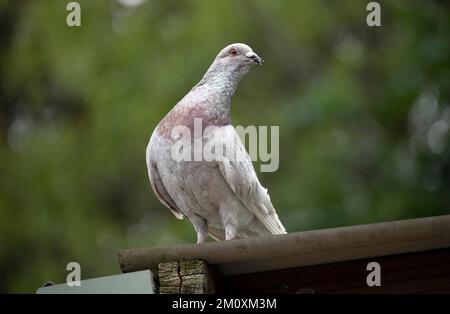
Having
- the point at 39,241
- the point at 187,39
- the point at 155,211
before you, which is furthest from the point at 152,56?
the point at 39,241

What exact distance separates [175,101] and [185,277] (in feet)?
25.9

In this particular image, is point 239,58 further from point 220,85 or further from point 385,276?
point 385,276

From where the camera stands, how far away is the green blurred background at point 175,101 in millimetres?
11828

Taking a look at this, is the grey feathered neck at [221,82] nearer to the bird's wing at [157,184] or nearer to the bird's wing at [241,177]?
the bird's wing at [241,177]

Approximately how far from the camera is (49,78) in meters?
13.9

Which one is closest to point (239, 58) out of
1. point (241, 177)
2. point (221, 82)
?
point (221, 82)

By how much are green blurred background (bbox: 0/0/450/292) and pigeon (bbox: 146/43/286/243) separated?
4894 millimetres

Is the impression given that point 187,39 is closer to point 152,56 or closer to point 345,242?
point 152,56

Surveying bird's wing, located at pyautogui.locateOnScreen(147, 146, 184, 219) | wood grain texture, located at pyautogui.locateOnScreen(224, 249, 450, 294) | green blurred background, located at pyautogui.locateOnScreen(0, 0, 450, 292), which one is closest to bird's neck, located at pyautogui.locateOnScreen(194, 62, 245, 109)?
bird's wing, located at pyautogui.locateOnScreen(147, 146, 184, 219)

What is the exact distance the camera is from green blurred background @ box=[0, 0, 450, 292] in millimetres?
11828

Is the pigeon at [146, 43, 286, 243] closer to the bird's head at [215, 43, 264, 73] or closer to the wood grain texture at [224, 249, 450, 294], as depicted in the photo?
the bird's head at [215, 43, 264, 73]

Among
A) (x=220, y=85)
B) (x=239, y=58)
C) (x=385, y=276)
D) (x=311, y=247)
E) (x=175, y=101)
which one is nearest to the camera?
(x=311, y=247)

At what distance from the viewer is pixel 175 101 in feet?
40.2
